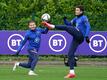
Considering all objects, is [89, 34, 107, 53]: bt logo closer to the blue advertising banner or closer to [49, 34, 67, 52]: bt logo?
the blue advertising banner

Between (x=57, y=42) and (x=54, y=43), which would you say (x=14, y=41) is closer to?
(x=54, y=43)

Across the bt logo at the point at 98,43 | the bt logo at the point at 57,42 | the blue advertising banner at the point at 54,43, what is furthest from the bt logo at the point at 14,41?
the bt logo at the point at 98,43

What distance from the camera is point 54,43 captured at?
2339cm

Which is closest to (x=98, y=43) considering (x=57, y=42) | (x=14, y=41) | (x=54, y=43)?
(x=57, y=42)

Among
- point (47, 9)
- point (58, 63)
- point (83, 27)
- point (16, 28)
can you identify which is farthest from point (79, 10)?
point (47, 9)

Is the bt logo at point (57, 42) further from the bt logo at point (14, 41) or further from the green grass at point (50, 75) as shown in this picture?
the green grass at point (50, 75)

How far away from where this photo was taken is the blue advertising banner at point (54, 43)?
918 inches

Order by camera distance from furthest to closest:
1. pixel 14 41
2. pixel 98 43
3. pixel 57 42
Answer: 1. pixel 98 43
2. pixel 57 42
3. pixel 14 41

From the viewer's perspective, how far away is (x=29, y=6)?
2902 centimetres

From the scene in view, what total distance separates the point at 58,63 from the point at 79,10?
28.3 feet

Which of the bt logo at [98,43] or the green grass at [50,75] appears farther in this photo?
the bt logo at [98,43]

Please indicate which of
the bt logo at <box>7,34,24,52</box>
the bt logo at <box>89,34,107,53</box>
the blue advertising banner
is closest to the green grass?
the bt logo at <box>7,34,24,52</box>

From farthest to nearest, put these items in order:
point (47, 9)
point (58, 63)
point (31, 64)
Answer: point (47, 9) → point (58, 63) → point (31, 64)

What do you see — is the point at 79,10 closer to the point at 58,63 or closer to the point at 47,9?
the point at 58,63
